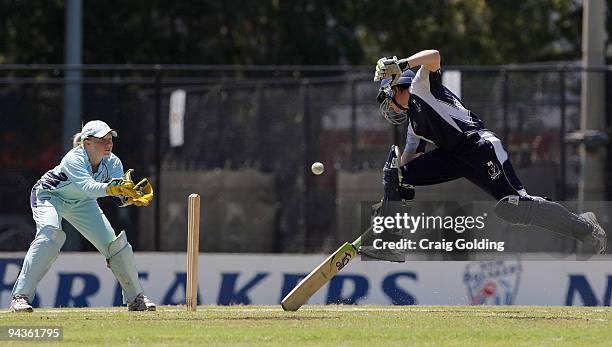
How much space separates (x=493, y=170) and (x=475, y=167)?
0.18 metres

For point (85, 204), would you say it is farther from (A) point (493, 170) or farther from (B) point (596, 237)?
(B) point (596, 237)

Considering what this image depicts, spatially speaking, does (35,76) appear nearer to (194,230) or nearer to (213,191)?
(213,191)

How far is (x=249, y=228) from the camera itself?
21.9 m

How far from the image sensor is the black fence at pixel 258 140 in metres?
20.0

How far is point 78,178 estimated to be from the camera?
38.8 feet


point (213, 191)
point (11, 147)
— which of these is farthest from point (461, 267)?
point (11, 147)

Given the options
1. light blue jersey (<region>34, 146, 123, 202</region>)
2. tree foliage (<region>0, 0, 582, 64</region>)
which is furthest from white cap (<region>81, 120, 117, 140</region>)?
tree foliage (<region>0, 0, 582, 64</region>)

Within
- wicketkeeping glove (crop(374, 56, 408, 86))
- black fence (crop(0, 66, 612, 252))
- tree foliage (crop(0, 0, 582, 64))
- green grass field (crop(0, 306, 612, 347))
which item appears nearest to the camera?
green grass field (crop(0, 306, 612, 347))

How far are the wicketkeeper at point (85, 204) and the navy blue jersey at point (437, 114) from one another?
2.28 meters

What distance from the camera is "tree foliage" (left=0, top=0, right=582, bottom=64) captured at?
27.3 meters

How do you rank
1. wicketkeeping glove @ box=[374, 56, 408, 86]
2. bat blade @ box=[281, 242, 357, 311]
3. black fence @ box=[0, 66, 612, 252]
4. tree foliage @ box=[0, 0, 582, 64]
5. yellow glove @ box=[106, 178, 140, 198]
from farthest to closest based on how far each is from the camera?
1. tree foliage @ box=[0, 0, 582, 64]
2. black fence @ box=[0, 66, 612, 252]
3. bat blade @ box=[281, 242, 357, 311]
4. yellow glove @ box=[106, 178, 140, 198]
5. wicketkeeping glove @ box=[374, 56, 408, 86]

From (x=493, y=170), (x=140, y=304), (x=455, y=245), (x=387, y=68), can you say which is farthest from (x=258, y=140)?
(x=387, y=68)

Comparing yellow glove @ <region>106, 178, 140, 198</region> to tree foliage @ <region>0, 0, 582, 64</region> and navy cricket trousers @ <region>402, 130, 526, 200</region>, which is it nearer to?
navy cricket trousers @ <region>402, 130, 526, 200</region>

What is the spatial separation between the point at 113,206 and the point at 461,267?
625 centimetres
